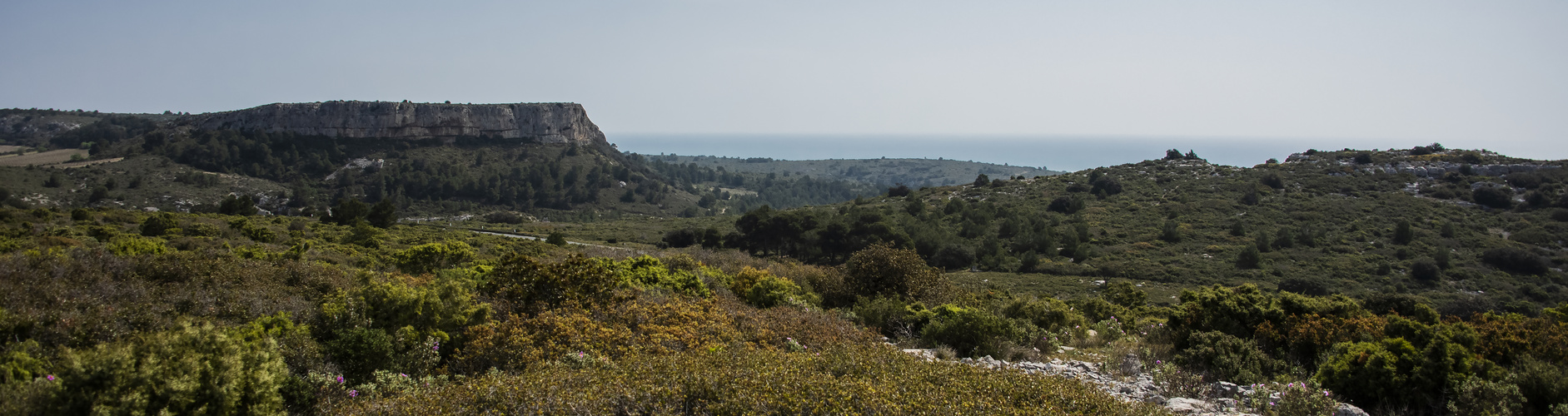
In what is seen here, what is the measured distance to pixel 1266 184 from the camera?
141 ft

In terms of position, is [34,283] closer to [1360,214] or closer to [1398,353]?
[1398,353]

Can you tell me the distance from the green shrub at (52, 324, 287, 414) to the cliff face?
285ft

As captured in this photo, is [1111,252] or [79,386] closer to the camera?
[79,386]

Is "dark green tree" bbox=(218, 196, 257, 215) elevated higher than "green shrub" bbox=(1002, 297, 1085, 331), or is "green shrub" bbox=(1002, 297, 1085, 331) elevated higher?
"green shrub" bbox=(1002, 297, 1085, 331)

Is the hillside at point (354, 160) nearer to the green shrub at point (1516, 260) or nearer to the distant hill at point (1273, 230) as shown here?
the distant hill at point (1273, 230)

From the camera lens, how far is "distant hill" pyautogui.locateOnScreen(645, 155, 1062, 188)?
504 feet

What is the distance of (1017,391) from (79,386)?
6.75 metres

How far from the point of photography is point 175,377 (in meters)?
4.35

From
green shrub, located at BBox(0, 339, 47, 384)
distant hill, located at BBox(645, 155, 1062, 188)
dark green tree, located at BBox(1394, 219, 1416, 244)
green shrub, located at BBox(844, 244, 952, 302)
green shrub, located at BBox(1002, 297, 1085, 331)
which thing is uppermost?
green shrub, located at BBox(0, 339, 47, 384)

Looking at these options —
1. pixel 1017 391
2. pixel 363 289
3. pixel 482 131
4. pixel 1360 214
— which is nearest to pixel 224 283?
pixel 363 289

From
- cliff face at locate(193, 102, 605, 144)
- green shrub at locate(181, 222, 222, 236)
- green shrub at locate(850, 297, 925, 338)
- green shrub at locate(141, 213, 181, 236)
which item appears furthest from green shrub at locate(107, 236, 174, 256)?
cliff face at locate(193, 102, 605, 144)

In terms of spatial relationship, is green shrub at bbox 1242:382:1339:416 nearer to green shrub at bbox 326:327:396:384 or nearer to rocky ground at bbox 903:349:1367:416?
rocky ground at bbox 903:349:1367:416

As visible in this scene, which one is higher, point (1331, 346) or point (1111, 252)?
point (1331, 346)

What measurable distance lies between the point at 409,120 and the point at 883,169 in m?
127
